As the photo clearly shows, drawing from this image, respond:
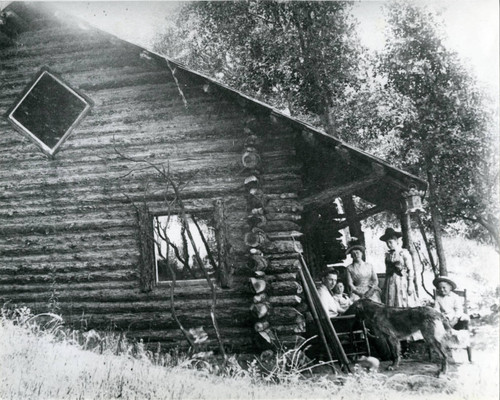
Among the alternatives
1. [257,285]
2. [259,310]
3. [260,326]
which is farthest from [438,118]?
[260,326]

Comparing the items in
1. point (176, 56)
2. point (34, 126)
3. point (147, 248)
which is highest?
point (176, 56)

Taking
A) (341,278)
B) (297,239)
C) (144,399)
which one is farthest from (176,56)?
(144,399)

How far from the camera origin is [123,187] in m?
7.25

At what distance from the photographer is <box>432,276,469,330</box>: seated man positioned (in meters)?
6.05

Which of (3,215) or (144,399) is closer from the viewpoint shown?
(144,399)

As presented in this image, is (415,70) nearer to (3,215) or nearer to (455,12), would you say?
(455,12)

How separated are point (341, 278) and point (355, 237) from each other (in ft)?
3.54

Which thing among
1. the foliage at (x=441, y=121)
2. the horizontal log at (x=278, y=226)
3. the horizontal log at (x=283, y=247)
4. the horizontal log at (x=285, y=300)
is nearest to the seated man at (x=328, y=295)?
the horizontal log at (x=285, y=300)

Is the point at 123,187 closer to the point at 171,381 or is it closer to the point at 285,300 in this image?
the point at 285,300

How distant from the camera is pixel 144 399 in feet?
15.4

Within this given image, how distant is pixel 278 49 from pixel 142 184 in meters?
8.33

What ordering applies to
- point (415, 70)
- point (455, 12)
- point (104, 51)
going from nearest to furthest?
point (455, 12) < point (104, 51) < point (415, 70)

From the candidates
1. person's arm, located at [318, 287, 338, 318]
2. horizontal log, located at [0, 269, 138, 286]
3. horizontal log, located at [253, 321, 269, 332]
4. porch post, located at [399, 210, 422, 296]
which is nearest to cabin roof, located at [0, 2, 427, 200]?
porch post, located at [399, 210, 422, 296]

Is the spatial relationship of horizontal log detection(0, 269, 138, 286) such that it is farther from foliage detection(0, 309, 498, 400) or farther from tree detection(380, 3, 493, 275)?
tree detection(380, 3, 493, 275)
